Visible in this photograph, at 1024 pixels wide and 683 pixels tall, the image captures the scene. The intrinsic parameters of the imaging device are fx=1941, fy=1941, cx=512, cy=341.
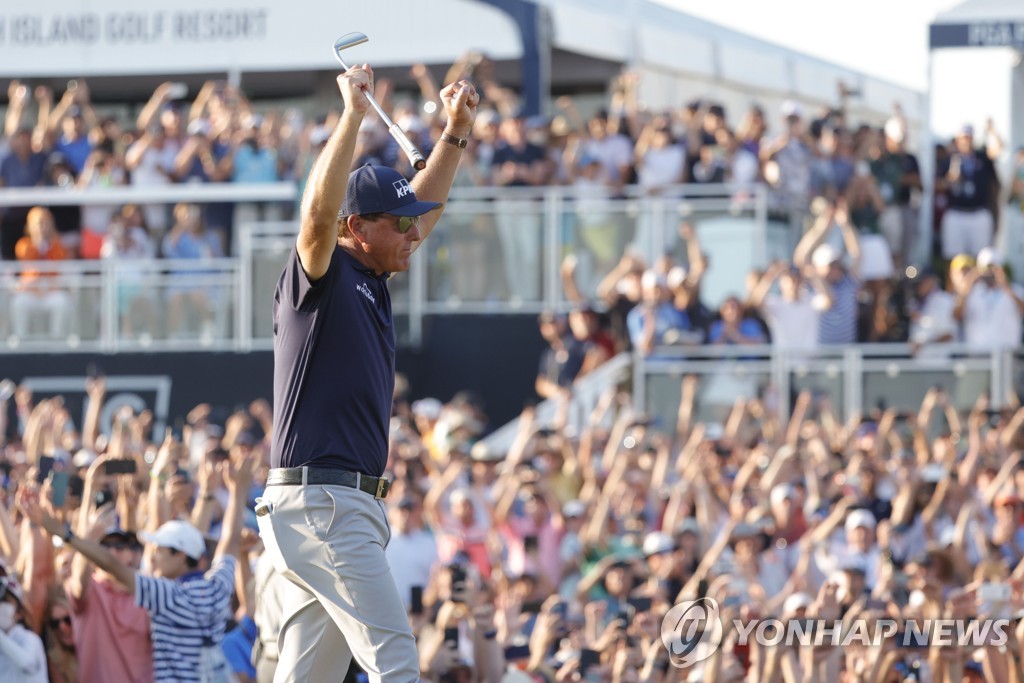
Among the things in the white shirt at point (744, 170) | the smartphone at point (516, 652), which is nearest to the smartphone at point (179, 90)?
the white shirt at point (744, 170)

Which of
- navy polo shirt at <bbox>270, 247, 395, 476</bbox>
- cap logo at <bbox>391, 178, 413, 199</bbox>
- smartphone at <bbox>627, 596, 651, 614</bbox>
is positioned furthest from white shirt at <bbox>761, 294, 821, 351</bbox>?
navy polo shirt at <bbox>270, 247, 395, 476</bbox>

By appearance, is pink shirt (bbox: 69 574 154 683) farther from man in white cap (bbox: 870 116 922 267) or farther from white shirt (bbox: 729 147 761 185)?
man in white cap (bbox: 870 116 922 267)

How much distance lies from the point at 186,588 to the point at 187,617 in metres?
0.12

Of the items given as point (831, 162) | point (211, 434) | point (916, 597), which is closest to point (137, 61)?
point (831, 162)

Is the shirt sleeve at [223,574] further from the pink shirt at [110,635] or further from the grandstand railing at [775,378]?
the grandstand railing at [775,378]

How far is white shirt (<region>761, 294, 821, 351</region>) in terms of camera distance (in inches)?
607

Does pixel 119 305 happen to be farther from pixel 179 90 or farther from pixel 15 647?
pixel 15 647

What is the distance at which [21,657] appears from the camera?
750 centimetres

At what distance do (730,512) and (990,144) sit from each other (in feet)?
24.2

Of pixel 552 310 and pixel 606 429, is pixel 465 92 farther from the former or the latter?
pixel 552 310

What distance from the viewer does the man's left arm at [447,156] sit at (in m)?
6.63

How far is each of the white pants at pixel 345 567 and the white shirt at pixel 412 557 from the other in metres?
5.39

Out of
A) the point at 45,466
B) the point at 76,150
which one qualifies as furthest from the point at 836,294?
the point at 45,466

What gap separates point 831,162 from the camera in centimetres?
1717
